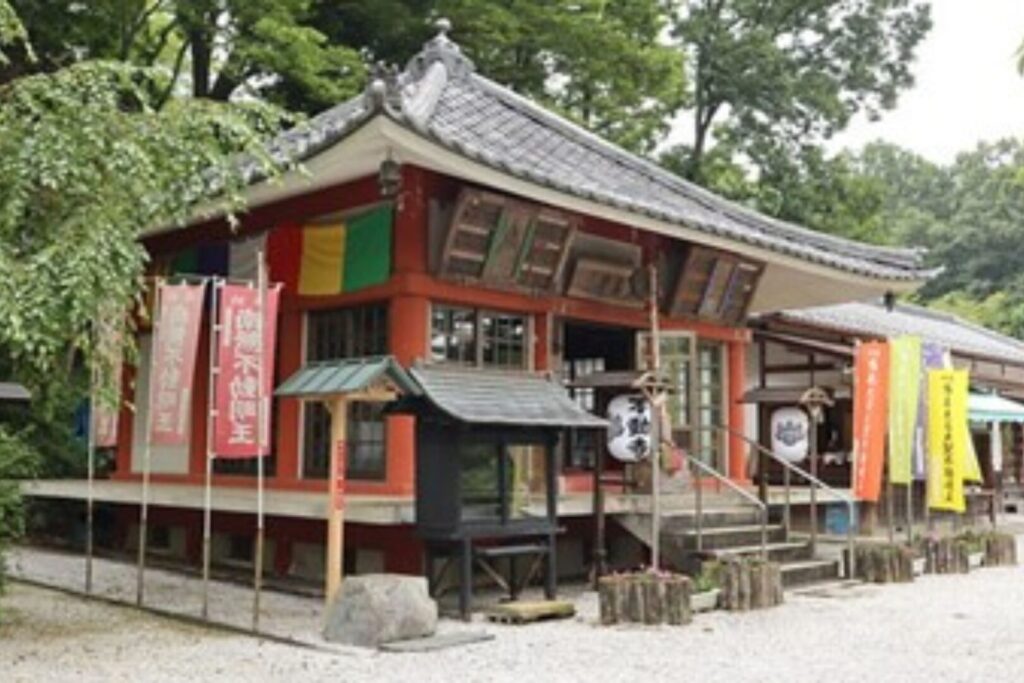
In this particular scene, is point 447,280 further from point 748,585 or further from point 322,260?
point 748,585

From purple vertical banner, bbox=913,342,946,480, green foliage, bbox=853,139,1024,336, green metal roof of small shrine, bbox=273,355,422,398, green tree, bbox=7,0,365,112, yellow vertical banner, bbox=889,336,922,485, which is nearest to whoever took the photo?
green metal roof of small shrine, bbox=273,355,422,398

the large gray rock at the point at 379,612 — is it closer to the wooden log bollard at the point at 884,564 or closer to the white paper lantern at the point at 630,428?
the white paper lantern at the point at 630,428

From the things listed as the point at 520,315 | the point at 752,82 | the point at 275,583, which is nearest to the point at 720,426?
the point at 520,315

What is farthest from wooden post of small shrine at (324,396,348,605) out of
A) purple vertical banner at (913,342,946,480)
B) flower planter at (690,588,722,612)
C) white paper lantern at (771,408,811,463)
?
purple vertical banner at (913,342,946,480)

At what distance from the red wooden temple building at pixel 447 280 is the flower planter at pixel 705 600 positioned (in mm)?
1463

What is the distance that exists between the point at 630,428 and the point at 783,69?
19.8 meters

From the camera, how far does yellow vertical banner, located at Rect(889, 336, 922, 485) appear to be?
12.1 m

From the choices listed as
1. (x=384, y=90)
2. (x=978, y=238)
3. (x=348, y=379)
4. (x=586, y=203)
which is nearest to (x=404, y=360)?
(x=348, y=379)

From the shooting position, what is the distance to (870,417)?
12055 millimetres

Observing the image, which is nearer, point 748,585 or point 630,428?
point 748,585

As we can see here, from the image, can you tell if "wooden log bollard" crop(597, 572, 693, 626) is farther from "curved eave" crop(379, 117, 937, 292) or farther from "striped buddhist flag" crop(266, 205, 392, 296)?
"striped buddhist flag" crop(266, 205, 392, 296)

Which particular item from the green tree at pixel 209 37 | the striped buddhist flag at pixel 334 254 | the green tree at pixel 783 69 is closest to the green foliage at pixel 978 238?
the green tree at pixel 783 69

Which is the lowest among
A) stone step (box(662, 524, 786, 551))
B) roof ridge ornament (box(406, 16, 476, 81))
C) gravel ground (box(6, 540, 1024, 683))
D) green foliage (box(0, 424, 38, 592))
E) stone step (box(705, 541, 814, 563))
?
gravel ground (box(6, 540, 1024, 683))

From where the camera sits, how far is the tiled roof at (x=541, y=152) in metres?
8.69
